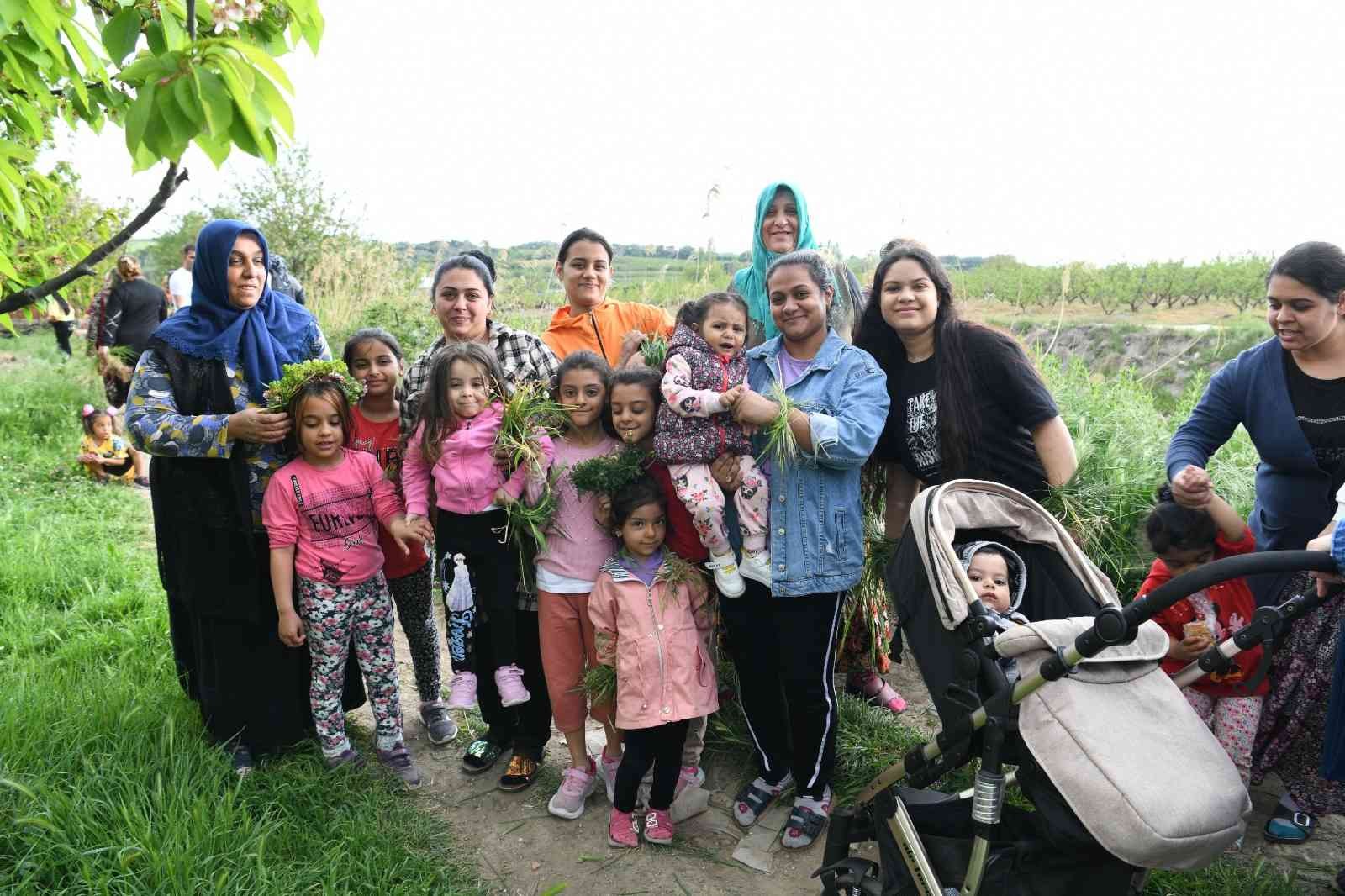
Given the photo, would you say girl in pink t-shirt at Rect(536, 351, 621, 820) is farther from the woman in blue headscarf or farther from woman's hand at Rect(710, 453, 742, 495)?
the woman in blue headscarf

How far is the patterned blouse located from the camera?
319 cm

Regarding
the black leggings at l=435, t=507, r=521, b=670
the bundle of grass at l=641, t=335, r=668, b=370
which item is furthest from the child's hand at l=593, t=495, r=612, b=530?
the bundle of grass at l=641, t=335, r=668, b=370

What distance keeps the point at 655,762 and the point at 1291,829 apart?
8.11 ft

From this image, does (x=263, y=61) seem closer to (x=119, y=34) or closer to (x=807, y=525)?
(x=119, y=34)

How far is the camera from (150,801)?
3.10 meters

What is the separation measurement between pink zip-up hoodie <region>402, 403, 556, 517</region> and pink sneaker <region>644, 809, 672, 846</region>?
1.37 metres

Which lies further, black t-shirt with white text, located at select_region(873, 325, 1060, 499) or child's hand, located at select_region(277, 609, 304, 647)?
child's hand, located at select_region(277, 609, 304, 647)

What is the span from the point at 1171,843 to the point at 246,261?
361 cm

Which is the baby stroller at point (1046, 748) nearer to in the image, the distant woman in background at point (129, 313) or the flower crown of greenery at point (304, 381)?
the flower crown of greenery at point (304, 381)

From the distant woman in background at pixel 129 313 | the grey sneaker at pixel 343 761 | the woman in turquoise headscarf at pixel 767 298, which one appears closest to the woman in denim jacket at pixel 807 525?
the woman in turquoise headscarf at pixel 767 298

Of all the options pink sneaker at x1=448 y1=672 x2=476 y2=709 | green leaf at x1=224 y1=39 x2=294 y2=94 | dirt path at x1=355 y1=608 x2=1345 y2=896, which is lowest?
dirt path at x1=355 y1=608 x2=1345 y2=896

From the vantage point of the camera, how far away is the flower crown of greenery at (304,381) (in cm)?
322

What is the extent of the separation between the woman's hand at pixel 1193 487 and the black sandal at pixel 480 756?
3.08m

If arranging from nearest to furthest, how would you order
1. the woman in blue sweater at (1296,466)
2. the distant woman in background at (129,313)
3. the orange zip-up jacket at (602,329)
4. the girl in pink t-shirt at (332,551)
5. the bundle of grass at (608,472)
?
the woman in blue sweater at (1296,466), the bundle of grass at (608,472), the girl in pink t-shirt at (332,551), the orange zip-up jacket at (602,329), the distant woman in background at (129,313)
